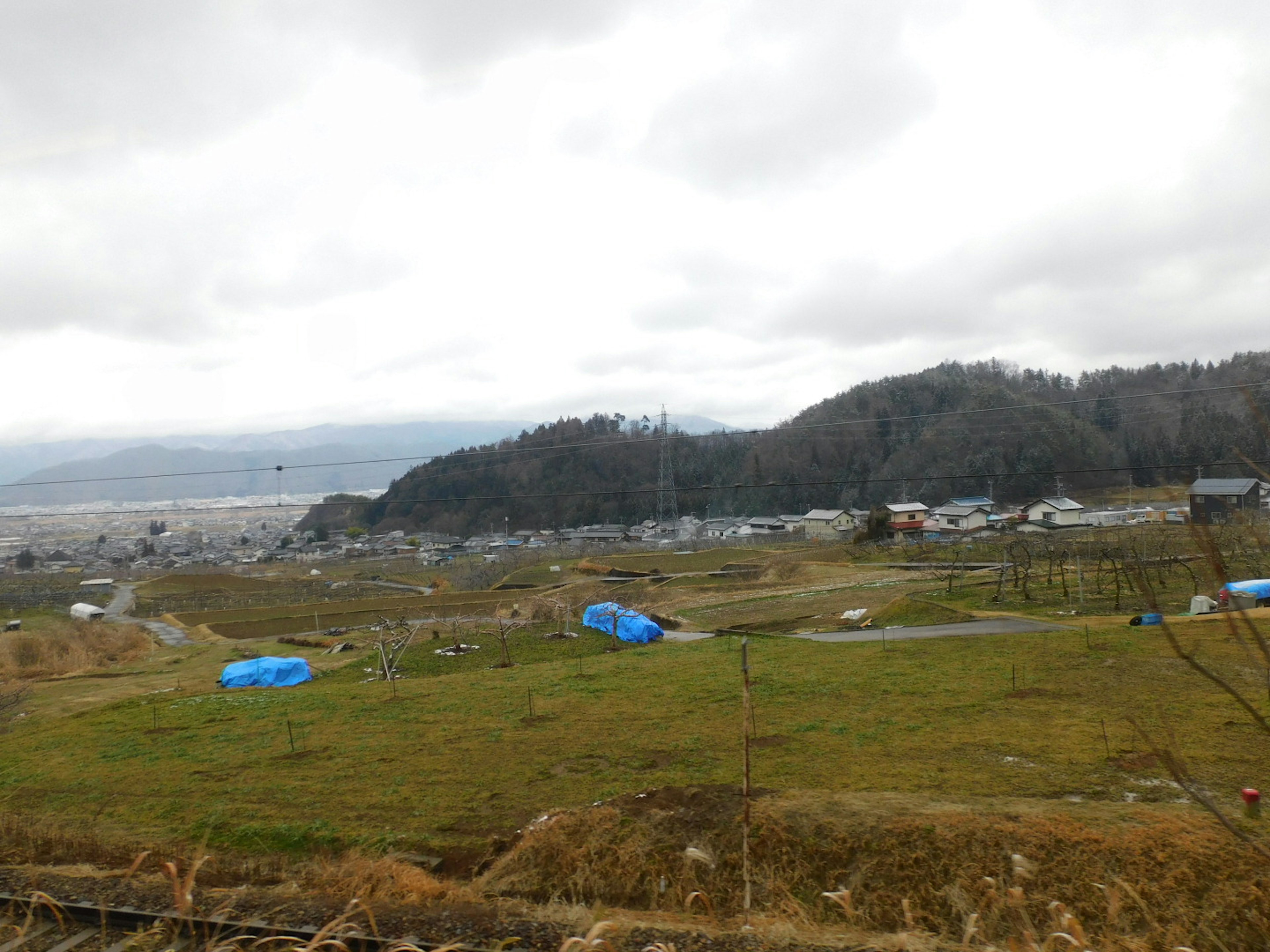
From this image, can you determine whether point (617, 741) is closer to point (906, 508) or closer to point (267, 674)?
point (267, 674)

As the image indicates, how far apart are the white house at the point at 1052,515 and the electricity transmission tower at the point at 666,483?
27019mm

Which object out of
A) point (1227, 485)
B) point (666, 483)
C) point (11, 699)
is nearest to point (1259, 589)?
point (1227, 485)

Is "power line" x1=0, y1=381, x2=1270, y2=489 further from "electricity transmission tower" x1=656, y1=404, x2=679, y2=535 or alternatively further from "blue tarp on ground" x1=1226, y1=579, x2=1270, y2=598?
"blue tarp on ground" x1=1226, y1=579, x2=1270, y2=598

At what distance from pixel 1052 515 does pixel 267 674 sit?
5655 centimetres

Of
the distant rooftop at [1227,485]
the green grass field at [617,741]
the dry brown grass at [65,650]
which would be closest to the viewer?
the green grass field at [617,741]

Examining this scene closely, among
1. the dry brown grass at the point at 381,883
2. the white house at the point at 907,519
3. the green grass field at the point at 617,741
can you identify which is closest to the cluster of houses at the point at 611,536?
the white house at the point at 907,519

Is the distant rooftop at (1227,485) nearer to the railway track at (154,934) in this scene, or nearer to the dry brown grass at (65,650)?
the railway track at (154,934)

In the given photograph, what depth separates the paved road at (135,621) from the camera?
38.2m

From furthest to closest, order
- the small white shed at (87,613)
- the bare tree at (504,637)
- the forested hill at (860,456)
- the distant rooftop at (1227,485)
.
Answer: the forested hill at (860,456) → the small white shed at (87,613) → the distant rooftop at (1227,485) → the bare tree at (504,637)

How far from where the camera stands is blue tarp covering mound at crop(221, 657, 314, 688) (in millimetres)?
22281

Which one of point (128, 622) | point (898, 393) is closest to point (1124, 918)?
point (128, 622)

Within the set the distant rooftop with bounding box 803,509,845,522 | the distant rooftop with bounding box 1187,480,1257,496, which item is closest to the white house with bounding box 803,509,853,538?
the distant rooftop with bounding box 803,509,845,522

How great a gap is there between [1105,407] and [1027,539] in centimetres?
5056

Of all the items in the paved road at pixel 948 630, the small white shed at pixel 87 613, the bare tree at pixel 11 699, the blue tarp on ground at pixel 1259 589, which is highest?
the blue tarp on ground at pixel 1259 589
